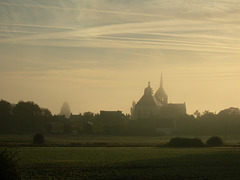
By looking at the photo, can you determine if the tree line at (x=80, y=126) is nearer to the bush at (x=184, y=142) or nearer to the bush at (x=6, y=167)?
the bush at (x=184, y=142)

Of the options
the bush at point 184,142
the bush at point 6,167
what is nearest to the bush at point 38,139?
the bush at point 184,142

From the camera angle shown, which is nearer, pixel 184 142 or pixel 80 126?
pixel 184 142

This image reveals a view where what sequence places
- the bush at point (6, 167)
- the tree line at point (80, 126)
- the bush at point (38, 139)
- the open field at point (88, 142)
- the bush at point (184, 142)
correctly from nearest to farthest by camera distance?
the bush at point (6, 167) < the open field at point (88, 142) < the bush at point (38, 139) < the bush at point (184, 142) < the tree line at point (80, 126)

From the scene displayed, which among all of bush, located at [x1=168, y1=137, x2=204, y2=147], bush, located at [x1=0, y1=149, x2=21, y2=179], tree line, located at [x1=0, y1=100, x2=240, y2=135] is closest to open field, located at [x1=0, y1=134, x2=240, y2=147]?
bush, located at [x1=168, y1=137, x2=204, y2=147]

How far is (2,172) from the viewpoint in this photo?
24.0 meters

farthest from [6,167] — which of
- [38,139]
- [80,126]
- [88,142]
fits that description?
[80,126]

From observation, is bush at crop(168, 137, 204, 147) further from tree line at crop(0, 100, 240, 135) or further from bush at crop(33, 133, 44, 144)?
tree line at crop(0, 100, 240, 135)

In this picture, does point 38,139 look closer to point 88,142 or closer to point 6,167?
point 88,142

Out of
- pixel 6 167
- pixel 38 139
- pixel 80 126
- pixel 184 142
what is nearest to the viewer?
pixel 6 167

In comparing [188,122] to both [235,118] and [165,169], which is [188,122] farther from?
[165,169]

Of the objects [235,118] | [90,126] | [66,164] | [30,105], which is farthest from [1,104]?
[66,164]

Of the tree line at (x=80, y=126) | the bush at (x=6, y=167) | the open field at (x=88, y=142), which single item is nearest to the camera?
the bush at (x=6, y=167)

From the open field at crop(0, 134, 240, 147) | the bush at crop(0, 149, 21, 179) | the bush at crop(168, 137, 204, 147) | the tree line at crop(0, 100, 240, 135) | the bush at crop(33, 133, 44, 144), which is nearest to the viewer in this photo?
the bush at crop(0, 149, 21, 179)

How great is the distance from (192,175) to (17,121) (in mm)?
113969
